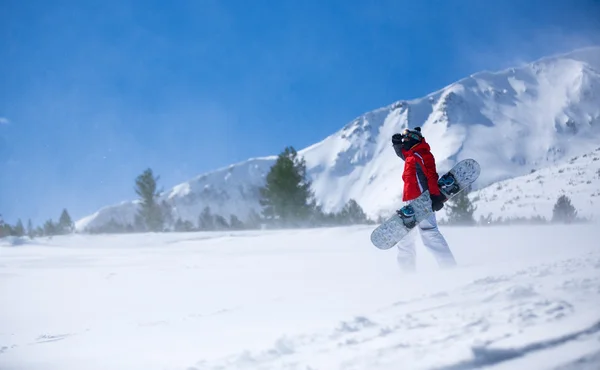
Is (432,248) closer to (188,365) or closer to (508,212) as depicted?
(188,365)

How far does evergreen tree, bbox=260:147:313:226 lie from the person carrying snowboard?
19.0 meters

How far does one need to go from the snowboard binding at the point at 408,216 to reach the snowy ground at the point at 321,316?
2.69ft

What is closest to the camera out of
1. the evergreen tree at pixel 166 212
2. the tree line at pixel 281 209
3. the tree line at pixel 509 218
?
the tree line at pixel 509 218

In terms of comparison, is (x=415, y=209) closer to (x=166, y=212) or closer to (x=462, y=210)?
(x=462, y=210)

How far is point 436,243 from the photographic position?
4.80 m

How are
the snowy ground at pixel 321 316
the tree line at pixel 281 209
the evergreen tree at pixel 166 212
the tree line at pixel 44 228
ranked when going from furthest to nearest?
1. the evergreen tree at pixel 166 212
2. the tree line at pixel 281 209
3. the tree line at pixel 44 228
4. the snowy ground at pixel 321 316

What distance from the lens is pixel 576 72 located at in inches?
382

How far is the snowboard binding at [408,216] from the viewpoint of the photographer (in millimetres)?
4863

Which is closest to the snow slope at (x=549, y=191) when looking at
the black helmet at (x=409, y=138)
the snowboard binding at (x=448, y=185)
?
the snowboard binding at (x=448, y=185)

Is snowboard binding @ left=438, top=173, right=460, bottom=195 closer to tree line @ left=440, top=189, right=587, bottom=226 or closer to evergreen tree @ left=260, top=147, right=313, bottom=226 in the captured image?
tree line @ left=440, top=189, right=587, bottom=226

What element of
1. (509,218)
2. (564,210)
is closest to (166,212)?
(509,218)

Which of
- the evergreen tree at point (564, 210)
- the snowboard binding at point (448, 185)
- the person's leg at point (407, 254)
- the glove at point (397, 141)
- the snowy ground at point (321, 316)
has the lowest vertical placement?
the snowy ground at point (321, 316)

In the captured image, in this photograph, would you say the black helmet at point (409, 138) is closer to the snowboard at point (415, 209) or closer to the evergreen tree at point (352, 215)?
the snowboard at point (415, 209)

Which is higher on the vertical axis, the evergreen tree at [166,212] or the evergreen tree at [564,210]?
the evergreen tree at [166,212]
